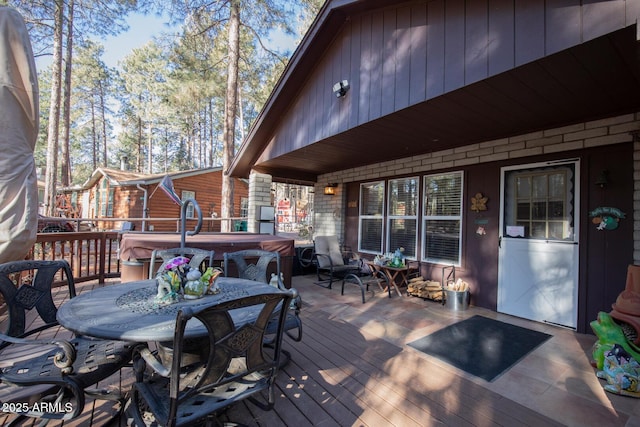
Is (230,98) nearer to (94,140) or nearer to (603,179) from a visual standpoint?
(603,179)

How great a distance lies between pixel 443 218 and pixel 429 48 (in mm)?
2697

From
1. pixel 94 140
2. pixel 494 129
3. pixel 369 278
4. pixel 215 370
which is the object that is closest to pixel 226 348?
pixel 215 370

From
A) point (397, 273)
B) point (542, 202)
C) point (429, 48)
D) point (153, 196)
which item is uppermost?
point (429, 48)

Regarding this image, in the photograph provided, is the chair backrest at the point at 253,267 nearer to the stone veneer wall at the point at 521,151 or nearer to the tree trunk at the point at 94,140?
the stone veneer wall at the point at 521,151

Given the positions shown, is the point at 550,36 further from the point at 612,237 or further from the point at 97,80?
the point at 97,80

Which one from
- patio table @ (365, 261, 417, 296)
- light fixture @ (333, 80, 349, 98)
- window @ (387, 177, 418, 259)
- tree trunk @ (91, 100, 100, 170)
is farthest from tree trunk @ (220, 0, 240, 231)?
tree trunk @ (91, 100, 100, 170)

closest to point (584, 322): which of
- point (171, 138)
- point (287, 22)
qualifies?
point (287, 22)

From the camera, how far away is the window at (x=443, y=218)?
443cm

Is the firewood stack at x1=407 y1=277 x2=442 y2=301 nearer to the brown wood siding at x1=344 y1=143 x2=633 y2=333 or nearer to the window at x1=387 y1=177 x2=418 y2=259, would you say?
the window at x1=387 y1=177 x2=418 y2=259

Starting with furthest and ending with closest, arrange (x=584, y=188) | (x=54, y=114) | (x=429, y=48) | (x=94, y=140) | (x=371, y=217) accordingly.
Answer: (x=94, y=140) < (x=54, y=114) < (x=371, y=217) < (x=584, y=188) < (x=429, y=48)

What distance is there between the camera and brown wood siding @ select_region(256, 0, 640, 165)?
187 centimetres

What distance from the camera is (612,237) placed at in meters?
2.99

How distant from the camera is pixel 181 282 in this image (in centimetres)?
180

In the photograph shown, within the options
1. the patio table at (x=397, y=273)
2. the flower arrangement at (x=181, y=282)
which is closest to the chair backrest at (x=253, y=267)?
the flower arrangement at (x=181, y=282)
